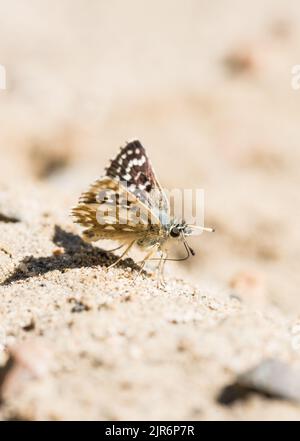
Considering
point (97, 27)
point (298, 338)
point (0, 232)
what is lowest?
point (298, 338)

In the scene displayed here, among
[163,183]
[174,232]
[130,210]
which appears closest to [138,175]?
[130,210]

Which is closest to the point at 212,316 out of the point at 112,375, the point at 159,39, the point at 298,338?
the point at 298,338

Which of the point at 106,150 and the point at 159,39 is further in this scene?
the point at 159,39

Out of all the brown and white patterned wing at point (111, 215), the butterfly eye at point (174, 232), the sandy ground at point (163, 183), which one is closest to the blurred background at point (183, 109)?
the sandy ground at point (163, 183)

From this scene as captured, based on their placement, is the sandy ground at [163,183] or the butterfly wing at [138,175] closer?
the sandy ground at [163,183]

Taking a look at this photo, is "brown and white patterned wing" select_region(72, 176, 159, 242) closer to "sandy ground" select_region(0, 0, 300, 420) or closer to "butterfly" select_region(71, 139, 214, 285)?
"butterfly" select_region(71, 139, 214, 285)

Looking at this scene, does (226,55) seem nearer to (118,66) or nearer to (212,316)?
(118,66)

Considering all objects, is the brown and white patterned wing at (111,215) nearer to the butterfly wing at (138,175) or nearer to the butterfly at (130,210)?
the butterfly at (130,210)
